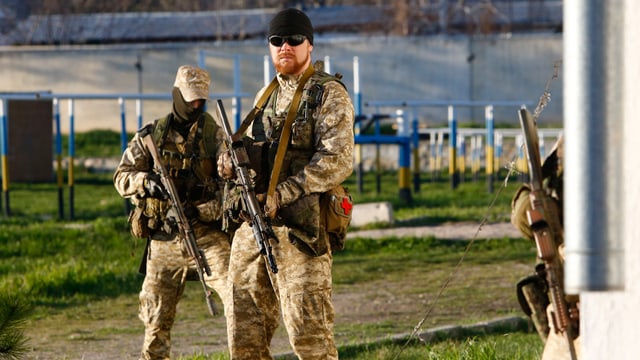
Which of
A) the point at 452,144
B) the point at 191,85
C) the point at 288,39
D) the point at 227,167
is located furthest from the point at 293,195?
the point at 452,144

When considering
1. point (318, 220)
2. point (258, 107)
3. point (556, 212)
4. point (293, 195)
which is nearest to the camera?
point (556, 212)

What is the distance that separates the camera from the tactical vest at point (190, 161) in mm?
7273

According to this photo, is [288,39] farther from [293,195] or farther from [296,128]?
[293,195]

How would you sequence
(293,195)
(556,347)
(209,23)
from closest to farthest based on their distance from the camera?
(556,347) → (293,195) → (209,23)

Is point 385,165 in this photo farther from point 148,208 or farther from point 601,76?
point 601,76

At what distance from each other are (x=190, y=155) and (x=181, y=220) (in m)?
0.41

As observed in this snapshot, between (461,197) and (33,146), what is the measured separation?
9481 mm

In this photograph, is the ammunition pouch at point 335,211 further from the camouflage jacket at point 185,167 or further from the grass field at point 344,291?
the camouflage jacket at point 185,167

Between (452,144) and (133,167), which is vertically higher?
(452,144)

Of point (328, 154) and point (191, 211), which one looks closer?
point (328, 154)

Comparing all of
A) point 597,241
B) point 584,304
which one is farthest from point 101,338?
point 597,241

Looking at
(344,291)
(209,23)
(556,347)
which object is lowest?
(344,291)

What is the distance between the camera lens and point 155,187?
7191mm

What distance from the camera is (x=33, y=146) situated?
2662cm
